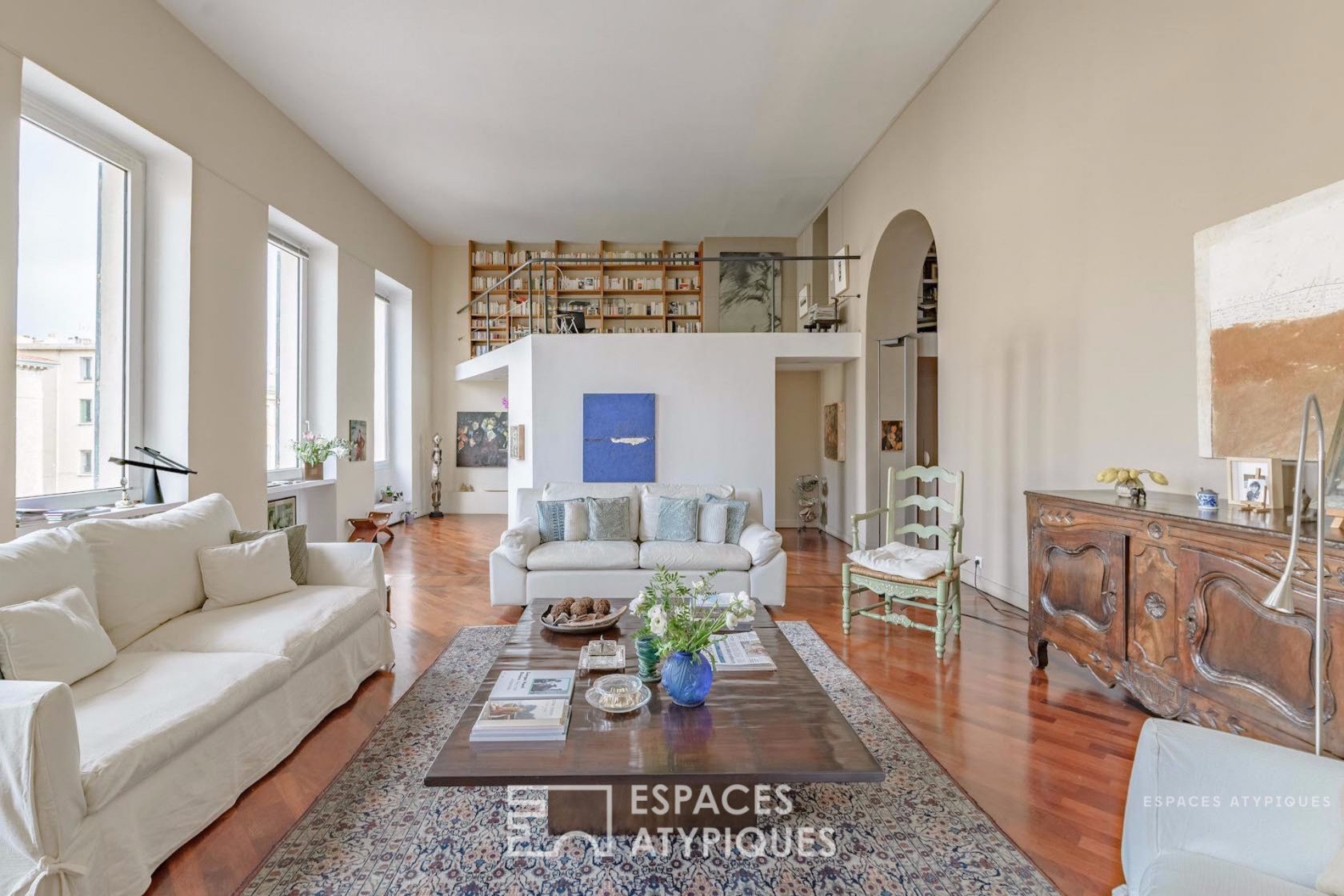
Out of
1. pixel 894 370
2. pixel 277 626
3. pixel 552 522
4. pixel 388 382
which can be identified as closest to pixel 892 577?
pixel 552 522

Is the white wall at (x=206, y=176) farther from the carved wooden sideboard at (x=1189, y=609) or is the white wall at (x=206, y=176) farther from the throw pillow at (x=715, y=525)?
the carved wooden sideboard at (x=1189, y=609)

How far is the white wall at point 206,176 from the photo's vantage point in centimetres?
342

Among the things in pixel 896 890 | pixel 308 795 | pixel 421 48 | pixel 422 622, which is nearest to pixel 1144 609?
pixel 896 890

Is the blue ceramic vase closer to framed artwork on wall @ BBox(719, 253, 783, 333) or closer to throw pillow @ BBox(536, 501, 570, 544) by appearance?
throw pillow @ BBox(536, 501, 570, 544)

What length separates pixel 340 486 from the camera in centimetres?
739

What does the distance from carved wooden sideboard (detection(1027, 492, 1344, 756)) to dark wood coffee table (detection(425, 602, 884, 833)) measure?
1416 mm

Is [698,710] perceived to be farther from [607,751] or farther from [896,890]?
[896,890]

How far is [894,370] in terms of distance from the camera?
6684mm

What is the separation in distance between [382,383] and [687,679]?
8.62 m

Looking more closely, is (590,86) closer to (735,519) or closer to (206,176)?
(206,176)

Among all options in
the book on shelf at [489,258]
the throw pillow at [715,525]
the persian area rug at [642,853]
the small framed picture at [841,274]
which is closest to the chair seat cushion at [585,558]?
the throw pillow at [715,525]

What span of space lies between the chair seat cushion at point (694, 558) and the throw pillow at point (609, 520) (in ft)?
0.93

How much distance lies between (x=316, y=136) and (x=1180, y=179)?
24.0 ft

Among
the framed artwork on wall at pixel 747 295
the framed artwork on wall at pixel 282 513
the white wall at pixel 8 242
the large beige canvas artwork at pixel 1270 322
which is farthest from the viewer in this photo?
the framed artwork on wall at pixel 747 295
